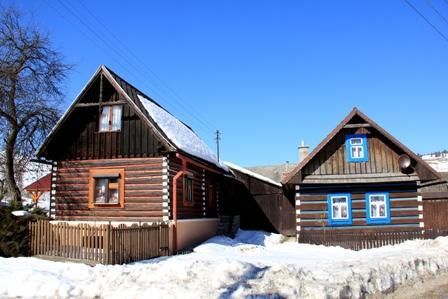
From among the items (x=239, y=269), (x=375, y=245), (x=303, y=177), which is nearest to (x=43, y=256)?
(x=239, y=269)

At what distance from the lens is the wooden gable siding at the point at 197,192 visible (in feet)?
67.6

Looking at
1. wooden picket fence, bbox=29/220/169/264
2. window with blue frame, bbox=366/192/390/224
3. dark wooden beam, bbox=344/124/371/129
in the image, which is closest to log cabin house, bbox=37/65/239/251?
wooden picket fence, bbox=29/220/169/264

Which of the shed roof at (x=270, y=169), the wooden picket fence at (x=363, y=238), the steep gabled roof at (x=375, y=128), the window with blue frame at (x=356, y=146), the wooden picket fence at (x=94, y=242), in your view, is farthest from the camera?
the shed roof at (x=270, y=169)

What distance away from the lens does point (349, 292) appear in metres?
10.6

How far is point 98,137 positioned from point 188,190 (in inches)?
188

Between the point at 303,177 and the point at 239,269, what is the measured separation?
12.4 meters

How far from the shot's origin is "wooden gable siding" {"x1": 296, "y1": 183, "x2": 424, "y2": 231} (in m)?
23.0

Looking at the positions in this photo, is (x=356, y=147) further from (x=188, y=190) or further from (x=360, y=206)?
(x=188, y=190)

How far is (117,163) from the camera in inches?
813

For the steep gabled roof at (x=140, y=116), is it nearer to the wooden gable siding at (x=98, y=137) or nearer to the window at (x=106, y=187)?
the wooden gable siding at (x=98, y=137)

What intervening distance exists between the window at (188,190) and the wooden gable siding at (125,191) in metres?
2.18

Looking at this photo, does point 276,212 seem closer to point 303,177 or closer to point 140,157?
point 303,177

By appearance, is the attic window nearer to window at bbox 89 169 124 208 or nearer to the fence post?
window at bbox 89 169 124 208

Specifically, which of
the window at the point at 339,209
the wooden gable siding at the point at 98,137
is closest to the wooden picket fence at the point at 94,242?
the wooden gable siding at the point at 98,137
